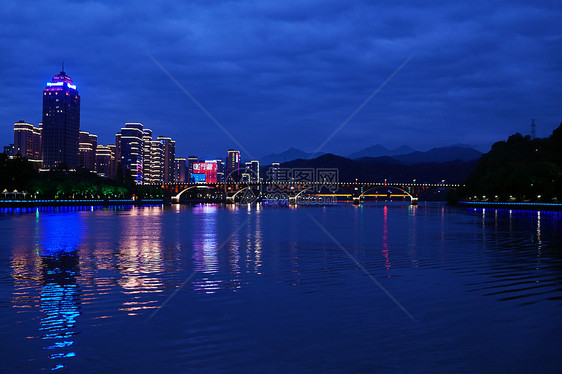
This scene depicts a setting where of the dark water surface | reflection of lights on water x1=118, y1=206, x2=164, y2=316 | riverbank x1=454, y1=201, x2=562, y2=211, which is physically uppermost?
riverbank x1=454, y1=201, x2=562, y2=211

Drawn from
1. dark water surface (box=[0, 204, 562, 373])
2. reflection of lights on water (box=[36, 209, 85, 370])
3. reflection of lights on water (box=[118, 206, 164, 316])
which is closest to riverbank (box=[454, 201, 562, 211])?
dark water surface (box=[0, 204, 562, 373])

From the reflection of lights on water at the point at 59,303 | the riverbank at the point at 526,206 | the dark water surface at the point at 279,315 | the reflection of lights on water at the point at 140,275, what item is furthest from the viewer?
the riverbank at the point at 526,206

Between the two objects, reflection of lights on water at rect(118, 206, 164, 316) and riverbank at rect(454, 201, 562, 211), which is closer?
reflection of lights on water at rect(118, 206, 164, 316)

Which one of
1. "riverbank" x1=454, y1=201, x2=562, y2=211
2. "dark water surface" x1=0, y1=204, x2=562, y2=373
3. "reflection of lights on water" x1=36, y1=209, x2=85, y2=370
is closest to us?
"dark water surface" x1=0, y1=204, x2=562, y2=373

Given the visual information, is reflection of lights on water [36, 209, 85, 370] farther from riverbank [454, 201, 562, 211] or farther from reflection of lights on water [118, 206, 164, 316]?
riverbank [454, 201, 562, 211]

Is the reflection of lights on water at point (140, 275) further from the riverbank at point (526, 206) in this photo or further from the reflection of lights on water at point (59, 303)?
the riverbank at point (526, 206)

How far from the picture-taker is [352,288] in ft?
68.7

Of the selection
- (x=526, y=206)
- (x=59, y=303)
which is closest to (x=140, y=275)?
(x=59, y=303)

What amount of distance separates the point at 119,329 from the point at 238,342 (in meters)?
3.19

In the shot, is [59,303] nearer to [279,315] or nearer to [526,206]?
[279,315]

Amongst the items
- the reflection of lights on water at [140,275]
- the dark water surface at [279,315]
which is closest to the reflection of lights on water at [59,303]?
the dark water surface at [279,315]

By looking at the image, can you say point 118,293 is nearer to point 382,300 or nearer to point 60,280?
point 60,280

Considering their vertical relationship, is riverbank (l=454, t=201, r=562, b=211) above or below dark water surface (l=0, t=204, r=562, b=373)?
above

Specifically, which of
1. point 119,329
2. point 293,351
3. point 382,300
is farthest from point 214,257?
point 293,351
